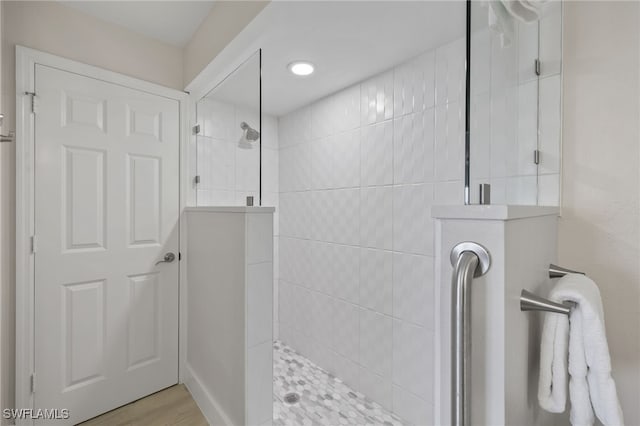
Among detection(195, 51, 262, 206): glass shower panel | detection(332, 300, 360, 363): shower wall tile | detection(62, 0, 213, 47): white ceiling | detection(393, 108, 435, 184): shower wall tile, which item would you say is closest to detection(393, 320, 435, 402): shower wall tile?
detection(332, 300, 360, 363): shower wall tile

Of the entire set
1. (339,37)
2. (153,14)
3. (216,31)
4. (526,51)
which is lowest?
(526,51)

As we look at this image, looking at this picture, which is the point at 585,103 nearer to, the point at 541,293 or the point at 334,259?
the point at 541,293

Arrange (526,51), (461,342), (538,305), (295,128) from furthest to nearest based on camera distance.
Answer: (295,128) → (526,51) → (538,305) → (461,342)

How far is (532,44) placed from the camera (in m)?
0.95

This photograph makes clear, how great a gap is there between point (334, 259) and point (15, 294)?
5.89 ft

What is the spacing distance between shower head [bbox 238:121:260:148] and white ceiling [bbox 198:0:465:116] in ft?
0.40

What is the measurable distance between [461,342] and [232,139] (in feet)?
4.94

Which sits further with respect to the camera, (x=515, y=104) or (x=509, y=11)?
(x=515, y=104)

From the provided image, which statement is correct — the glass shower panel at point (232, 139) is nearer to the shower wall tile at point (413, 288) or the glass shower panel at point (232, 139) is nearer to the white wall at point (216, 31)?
the white wall at point (216, 31)

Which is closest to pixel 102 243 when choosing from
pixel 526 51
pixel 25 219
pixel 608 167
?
pixel 25 219

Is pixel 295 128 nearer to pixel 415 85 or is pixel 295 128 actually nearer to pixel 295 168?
pixel 295 168

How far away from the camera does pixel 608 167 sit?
0.90 metres

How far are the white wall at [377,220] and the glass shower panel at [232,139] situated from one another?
2.53 feet

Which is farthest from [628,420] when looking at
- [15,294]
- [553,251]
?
[15,294]
